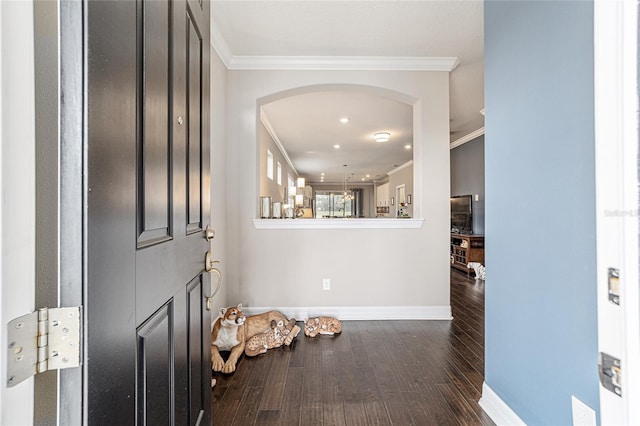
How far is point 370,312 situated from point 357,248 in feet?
2.17

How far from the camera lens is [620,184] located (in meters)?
0.58

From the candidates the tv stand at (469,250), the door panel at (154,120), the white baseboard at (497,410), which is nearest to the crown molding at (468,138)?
the tv stand at (469,250)

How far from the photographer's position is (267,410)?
5.49 feet

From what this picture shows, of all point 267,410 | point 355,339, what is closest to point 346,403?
point 267,410

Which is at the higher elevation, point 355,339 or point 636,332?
point 636,332

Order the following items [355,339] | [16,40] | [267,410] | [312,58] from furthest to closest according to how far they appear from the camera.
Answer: [312,58] < [355,339] < [267,410] < [16,40]

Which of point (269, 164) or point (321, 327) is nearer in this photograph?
point (321, 327)

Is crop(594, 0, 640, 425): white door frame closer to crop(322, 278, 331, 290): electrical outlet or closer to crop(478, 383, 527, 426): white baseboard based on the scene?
crop(478, 383, 527, 426): white baseboard

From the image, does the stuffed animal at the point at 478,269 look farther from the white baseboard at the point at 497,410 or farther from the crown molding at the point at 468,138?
the white baseboard at the point at 497,410

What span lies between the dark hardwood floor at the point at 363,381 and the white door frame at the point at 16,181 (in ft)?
4.82

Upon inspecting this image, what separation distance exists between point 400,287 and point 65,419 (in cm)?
291

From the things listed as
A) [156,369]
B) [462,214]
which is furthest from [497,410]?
[462,214]

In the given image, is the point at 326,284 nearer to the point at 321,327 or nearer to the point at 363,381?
the point at 321,327

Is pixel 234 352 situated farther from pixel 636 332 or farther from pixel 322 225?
pixel 636 332
